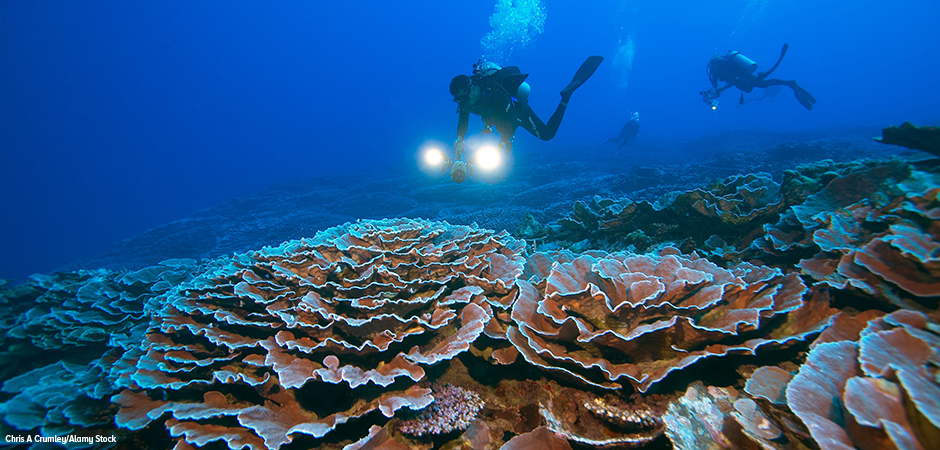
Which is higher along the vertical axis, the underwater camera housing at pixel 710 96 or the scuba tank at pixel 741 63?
the scuba tank at pixel 741 63

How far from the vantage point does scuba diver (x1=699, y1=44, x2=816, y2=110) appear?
13.8 meters

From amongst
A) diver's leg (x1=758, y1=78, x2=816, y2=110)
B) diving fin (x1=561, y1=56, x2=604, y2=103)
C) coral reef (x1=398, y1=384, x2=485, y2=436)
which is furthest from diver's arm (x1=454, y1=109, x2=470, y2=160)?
diver's leg (x1=758, y1=78, x2=816, y2=110)

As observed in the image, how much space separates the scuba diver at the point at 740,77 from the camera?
1381 centimetres

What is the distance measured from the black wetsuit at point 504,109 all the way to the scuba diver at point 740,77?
11.6 m

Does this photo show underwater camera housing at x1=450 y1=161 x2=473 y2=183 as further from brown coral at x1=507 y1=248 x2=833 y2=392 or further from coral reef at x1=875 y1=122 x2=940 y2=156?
coral reef at x1=875 y1=122 x2=940 y2=156

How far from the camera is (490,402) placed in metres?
2.16

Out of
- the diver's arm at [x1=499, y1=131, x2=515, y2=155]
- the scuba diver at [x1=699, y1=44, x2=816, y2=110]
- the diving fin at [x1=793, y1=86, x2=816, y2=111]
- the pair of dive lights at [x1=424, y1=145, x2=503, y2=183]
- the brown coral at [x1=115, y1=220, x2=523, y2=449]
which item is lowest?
the brown coral at [x1=115, y1=220, x2=523, y2=449]

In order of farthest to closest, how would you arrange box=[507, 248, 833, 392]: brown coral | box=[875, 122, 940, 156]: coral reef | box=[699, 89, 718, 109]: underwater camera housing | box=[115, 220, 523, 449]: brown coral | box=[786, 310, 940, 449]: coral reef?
box=[699, 89, 718, 109]: underwater camera housing
box=[875, 122, 940, 156]: coral reef
box=[115, 220, 523, 449]: brown coral
box=[507, 248, 833, 392]: brown coral
box=[786, 310, 940, 449]: coral reef

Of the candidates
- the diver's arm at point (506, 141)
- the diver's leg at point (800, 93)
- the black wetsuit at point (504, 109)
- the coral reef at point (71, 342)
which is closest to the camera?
the coral reef at point (71, 342)

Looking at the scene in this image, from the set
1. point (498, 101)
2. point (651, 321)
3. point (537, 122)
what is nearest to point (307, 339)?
point (651, 321)

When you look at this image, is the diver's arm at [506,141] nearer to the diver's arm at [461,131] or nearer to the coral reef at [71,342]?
the diver's arm at [461,131]

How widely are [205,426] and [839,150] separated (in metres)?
21.3

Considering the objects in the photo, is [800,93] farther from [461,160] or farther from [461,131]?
[461,160]

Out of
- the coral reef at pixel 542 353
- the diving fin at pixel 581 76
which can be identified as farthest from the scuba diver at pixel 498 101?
the coral reef at pixel 542 353
